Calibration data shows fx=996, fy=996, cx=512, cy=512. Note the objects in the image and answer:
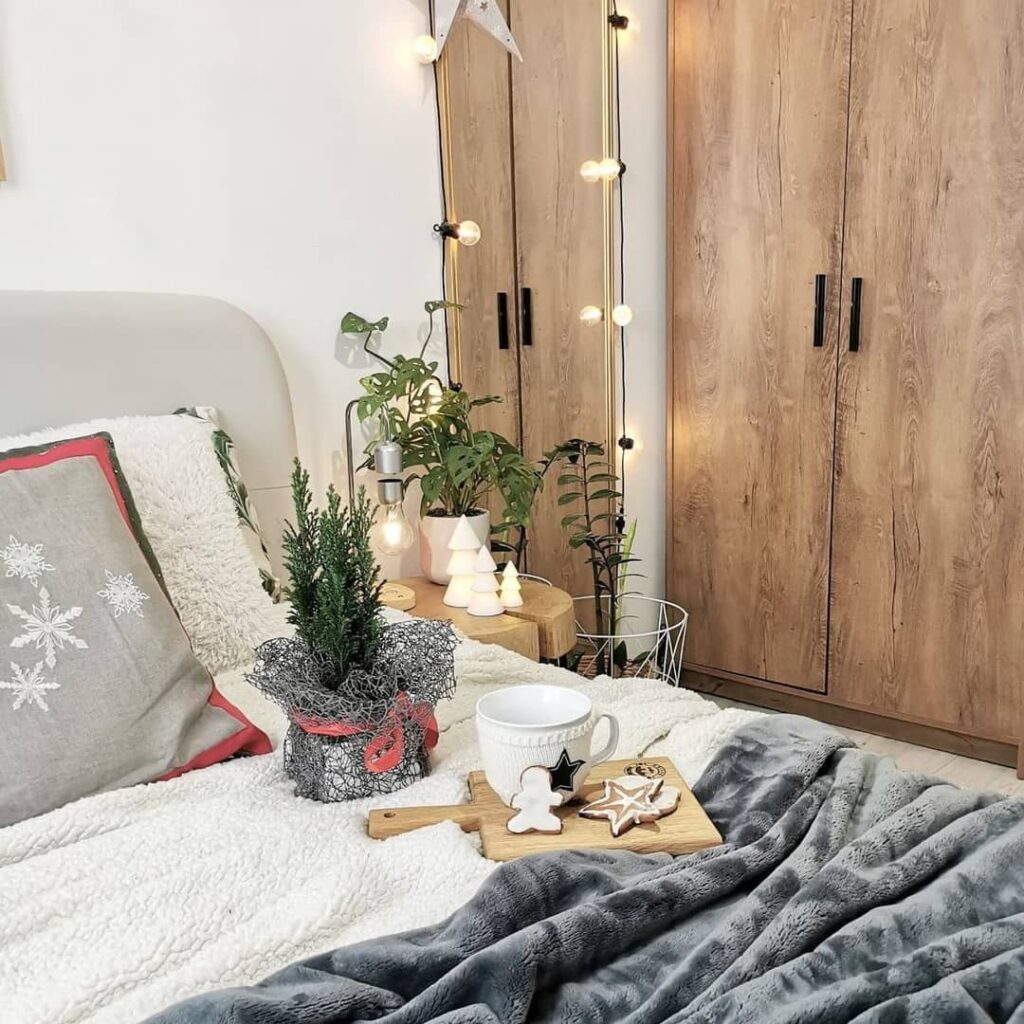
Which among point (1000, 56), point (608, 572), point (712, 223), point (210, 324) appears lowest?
point (608, 572)

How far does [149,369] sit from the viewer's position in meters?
1.83

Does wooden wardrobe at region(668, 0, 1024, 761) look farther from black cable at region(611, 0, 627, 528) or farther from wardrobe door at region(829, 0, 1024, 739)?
black cable at region(611, 0, 627, 528)

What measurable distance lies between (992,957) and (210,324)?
167cm

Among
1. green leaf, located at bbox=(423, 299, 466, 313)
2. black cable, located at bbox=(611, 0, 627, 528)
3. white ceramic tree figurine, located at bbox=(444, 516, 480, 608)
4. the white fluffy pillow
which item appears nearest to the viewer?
the white fluffy pillow

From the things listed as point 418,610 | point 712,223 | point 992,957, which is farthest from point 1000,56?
point 992,957

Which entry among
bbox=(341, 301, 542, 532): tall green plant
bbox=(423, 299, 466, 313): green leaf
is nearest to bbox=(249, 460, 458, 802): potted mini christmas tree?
bbox=(341, 301, 542, 532): tall green plant

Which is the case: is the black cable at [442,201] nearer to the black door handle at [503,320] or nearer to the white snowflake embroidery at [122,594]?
the black door handle at [503,320]

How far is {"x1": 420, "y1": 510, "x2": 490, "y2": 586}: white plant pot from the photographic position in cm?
226

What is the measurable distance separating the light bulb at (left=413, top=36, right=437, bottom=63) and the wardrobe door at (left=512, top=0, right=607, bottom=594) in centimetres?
27

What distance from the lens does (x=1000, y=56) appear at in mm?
2213

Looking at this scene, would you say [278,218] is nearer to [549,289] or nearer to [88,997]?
[549,289]

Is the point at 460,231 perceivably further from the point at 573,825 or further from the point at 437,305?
the point at 573,825

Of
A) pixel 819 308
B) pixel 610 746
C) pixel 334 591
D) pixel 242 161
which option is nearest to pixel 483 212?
pixel 242 161

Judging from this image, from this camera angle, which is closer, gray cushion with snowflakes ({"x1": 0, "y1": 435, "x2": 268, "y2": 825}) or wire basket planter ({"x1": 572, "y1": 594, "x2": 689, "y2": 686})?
gray cushion with snowflakes ({"x1": 0, "y1": 435, "x2": 268, "y2": 825})
